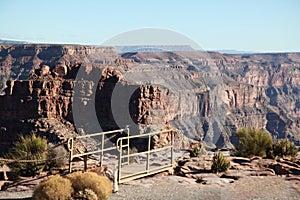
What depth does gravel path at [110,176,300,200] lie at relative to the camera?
11.6 m

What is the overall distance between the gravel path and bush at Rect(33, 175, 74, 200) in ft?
4.96

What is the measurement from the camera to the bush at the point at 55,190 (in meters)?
9.85

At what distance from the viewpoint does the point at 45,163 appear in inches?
589

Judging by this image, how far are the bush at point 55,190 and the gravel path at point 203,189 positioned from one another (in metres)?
1.51

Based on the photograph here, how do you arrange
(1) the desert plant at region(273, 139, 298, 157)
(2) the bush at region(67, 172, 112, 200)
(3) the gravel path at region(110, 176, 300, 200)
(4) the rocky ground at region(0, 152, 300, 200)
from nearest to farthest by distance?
(2) the bush at region(67, 172, 112, 200) → (3) the gravel path at region(110, 176, 300, 200) → (4) the rocky ground at region(0, 152, 300, 200) → (1) the desert plant at region(273, 139, 298, 157)

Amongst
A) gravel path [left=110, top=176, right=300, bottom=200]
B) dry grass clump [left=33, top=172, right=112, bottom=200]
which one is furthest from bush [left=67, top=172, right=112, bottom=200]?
gravel path [left=110, top=176, right=300, bottom=200]

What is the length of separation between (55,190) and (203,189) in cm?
438

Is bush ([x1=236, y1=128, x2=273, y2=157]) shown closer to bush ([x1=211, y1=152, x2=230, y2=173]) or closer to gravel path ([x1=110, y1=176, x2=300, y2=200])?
bush ([x1=211, y1=152, x2=230, y2=173])

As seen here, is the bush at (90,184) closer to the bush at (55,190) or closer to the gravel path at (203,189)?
the bush at (55,190)

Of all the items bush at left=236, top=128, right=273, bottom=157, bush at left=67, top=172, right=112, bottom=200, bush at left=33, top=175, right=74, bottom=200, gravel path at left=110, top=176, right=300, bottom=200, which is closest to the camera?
bush at left=33, top=175, right=74, bottom=200

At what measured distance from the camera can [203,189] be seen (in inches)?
488

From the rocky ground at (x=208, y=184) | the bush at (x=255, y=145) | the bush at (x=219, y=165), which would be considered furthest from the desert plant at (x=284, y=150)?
the bush at (x=219, y=165)

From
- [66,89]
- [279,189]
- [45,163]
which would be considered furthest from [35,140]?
[66,89]

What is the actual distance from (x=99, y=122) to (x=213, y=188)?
173 feet
